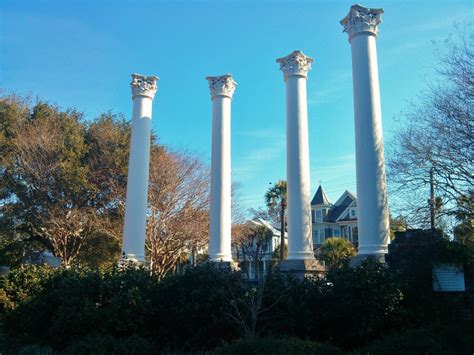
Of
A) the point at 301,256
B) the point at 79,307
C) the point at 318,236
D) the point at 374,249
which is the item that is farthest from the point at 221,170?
the point at 318,236

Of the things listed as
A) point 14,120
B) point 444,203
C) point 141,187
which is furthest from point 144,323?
point 14,120

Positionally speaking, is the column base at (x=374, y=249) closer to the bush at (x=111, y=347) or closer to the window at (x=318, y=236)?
the bush at (x=111, y=347)

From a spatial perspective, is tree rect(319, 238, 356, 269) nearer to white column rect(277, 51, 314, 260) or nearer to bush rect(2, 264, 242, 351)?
white column rect(277, 51, 314, 260)

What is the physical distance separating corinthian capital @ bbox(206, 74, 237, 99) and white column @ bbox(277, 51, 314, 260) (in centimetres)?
367

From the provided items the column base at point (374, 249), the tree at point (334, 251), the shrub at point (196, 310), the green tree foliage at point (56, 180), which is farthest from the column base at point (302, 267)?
the tree at point (334, 251)

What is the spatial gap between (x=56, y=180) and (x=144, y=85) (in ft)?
36.1

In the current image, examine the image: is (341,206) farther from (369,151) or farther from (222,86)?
(369,151)

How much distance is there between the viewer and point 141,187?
2389 cm

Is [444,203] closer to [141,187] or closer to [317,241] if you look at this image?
[141,187]

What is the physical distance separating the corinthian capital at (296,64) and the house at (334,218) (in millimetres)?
42945

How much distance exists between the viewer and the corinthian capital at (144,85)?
25.1 meters

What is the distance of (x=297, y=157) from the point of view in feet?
65.9

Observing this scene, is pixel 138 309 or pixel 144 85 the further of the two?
pixel 144 85

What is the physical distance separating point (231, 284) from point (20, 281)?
8.62 metres
